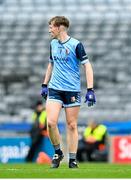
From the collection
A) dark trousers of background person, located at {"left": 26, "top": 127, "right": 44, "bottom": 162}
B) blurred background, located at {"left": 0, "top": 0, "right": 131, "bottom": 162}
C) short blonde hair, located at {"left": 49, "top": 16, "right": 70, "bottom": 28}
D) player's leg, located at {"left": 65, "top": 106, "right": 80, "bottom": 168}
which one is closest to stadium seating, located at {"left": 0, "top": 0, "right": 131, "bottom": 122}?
blurred background, located at {"left": 0, "top": 0, "right": 131, "bottom": 162}

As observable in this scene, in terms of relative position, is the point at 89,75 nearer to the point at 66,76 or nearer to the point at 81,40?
the point at 66,76

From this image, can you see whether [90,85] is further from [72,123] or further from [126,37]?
[126,37]

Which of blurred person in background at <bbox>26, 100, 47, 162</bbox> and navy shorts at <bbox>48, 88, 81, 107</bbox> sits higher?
navy shorts at <bbox>48, 88, 81, 107</bbox>

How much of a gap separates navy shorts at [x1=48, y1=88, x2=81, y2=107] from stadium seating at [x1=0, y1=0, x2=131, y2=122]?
47.3ft

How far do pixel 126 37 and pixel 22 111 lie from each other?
6392mm

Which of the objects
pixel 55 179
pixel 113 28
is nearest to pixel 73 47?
pixel 55 179

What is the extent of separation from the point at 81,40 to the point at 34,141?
11.8 metres

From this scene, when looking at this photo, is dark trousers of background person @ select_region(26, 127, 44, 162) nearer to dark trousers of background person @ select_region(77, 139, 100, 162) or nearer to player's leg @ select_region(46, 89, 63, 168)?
dark trousers of background person @ select_region(77, 139, 100, 162)

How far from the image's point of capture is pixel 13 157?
864 inches

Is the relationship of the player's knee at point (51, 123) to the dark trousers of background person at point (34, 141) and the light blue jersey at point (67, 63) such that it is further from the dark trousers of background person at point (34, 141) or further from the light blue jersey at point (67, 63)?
the dark trousers of background person at point (34, 141)

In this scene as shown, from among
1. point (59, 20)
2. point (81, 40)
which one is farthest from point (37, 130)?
point (81, 40)

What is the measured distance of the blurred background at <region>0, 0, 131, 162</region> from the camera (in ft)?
92.1

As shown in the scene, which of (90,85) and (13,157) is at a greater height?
(90,85)

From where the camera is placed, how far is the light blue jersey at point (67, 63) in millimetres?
11195
